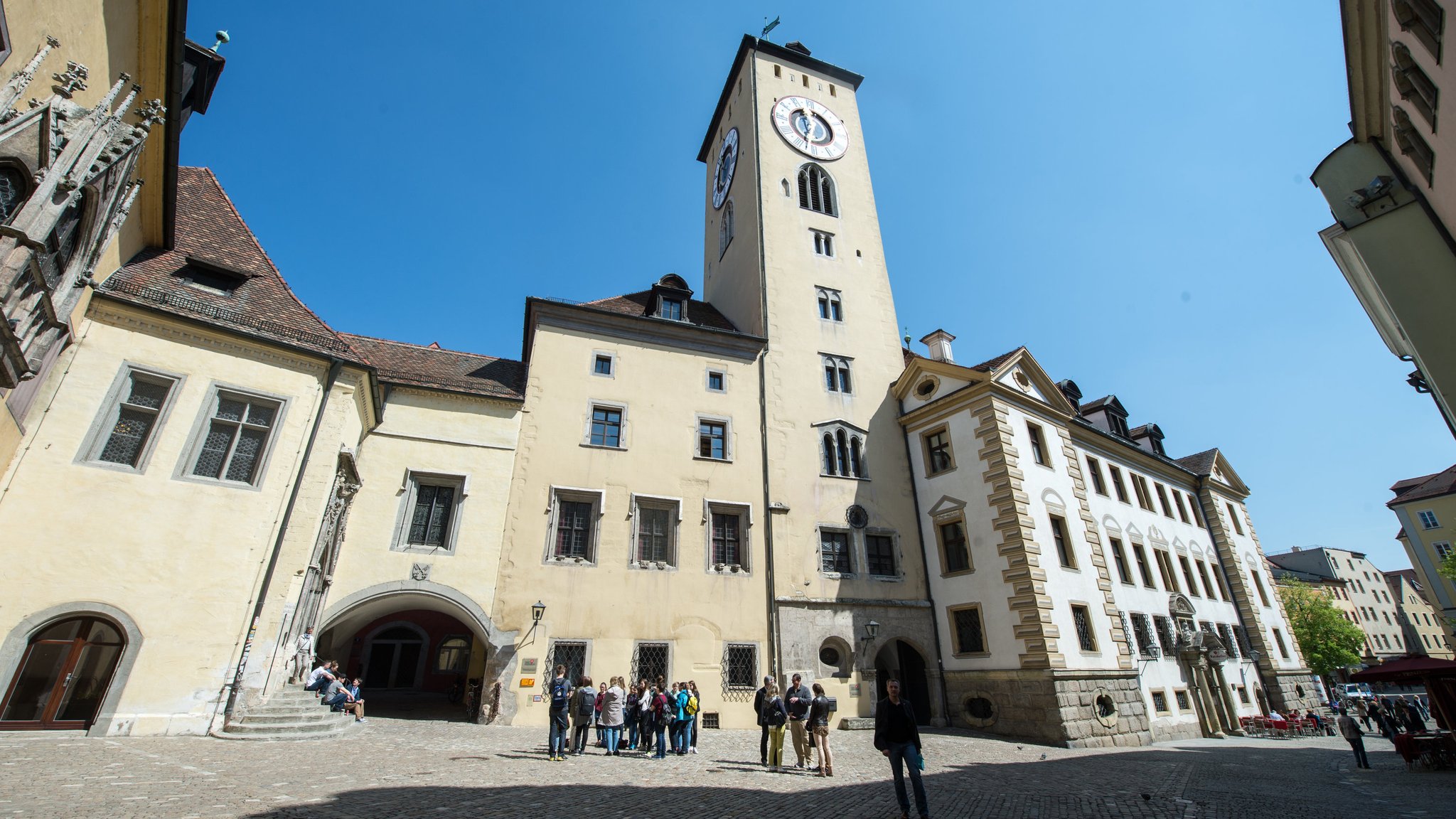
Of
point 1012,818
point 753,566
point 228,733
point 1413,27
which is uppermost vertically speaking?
point 1413,27

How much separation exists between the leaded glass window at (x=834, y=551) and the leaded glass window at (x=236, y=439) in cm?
1529

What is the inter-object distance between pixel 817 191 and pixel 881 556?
1720 cm

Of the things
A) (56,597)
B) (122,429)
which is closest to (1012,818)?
(56,597)

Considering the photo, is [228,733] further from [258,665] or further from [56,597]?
[56,597]

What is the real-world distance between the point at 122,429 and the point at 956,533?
21.5 m

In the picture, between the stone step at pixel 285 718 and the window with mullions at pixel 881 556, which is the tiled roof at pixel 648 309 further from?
the stone step at pixel 285 718

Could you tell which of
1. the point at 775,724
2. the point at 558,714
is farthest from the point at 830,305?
the point at 558,714

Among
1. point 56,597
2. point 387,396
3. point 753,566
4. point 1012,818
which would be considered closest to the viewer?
point 1012,818

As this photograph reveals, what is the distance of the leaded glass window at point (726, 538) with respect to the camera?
19.8 meters

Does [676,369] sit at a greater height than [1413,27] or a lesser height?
greater

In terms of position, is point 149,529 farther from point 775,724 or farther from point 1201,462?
point 1201,462

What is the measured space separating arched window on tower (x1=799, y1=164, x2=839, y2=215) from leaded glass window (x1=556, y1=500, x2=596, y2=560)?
17081mm

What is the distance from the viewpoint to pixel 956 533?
21016 millimetres

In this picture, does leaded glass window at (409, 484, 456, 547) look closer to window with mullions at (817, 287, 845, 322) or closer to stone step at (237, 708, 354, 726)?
stone step at (237, 708, 354, 726)
